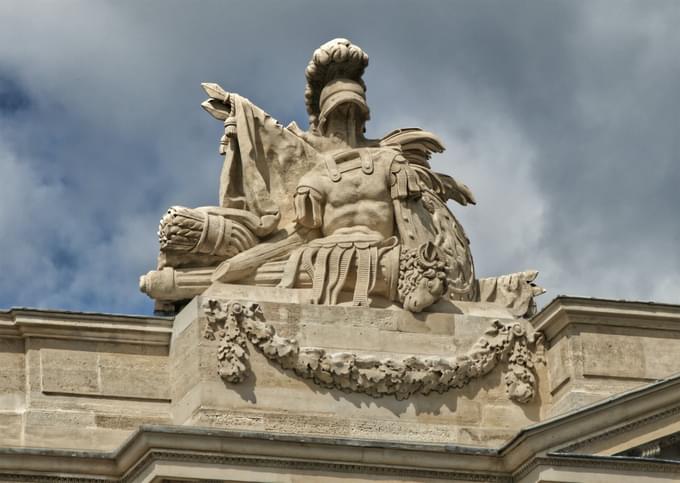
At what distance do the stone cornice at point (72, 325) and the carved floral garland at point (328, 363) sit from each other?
Answer: 4.02 feet

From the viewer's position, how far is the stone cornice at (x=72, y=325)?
37688 mm

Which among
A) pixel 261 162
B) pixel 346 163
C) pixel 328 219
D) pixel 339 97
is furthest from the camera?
pixel 339 97

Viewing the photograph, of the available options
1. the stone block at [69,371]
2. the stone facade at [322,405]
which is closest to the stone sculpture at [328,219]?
the stone facade at [322,405]

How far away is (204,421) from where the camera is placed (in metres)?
36.5

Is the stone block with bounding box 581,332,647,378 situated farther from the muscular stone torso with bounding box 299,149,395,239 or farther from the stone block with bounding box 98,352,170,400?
the stone block with bounding box 98,352,170,400

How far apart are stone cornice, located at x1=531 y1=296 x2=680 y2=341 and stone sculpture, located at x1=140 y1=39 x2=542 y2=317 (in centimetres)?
93

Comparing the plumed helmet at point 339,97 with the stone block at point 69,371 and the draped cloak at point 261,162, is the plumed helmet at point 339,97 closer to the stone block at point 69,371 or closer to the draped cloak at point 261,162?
the draped cloak at point 261,162

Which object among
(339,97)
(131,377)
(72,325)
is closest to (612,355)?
(339,97)

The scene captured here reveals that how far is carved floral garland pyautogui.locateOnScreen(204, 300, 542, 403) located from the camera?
37.1 meters

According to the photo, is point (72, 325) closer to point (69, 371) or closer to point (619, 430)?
point (69, 371)

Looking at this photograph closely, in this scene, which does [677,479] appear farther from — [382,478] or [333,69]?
[333,69]

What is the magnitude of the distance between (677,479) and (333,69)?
7.88 meters

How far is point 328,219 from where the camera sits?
126ft

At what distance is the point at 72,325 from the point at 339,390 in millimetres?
3663
